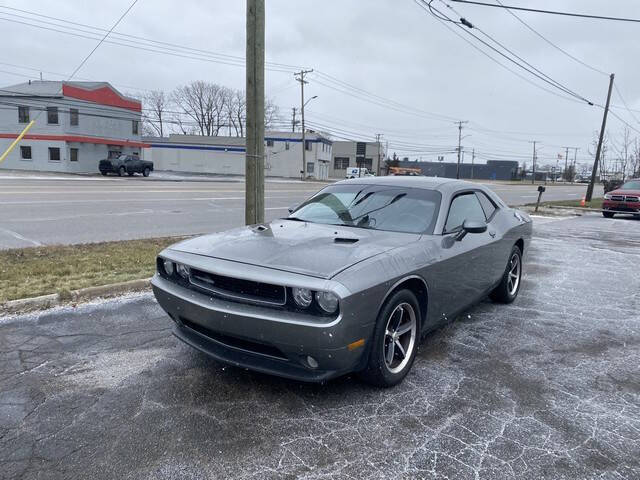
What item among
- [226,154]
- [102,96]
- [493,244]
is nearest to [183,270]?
[493,244]

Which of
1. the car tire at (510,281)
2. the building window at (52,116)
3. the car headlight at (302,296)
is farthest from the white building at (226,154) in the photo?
the car headlight at (302,296)

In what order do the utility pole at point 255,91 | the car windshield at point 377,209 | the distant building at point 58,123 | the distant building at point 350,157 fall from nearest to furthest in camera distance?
the car windshield at point 377,209 < the utility pole at point 255,91 < the distant building at point 58,123 < the distant building at point 350,157

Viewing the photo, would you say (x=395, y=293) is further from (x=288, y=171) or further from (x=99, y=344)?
(x=288, y=171)

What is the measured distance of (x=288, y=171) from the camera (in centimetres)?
6512

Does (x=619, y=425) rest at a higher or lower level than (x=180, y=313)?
lower

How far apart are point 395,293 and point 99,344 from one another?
2.58 m

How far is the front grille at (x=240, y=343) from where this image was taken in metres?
3.03

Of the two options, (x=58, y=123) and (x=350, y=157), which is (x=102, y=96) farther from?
(x=350, y=157)

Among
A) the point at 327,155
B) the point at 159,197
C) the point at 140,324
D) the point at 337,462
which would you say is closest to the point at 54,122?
the point at 159,197

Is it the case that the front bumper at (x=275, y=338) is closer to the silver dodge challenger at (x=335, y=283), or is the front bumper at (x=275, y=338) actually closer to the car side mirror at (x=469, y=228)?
the silver dodge challenger at (x=335, y=283)

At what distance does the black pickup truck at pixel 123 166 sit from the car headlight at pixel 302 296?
38441 millimetres

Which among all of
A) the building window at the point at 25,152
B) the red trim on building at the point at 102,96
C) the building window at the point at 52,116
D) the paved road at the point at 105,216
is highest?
the red trim on building at the point at 102,96

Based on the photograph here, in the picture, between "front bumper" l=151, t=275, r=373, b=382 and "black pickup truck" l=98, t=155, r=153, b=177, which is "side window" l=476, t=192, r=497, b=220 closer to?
"front bumper" l=151, t=275, r=373, b=382

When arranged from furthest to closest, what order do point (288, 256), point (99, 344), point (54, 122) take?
point (54, 122) → point (99, 344) → point (288, 256)
